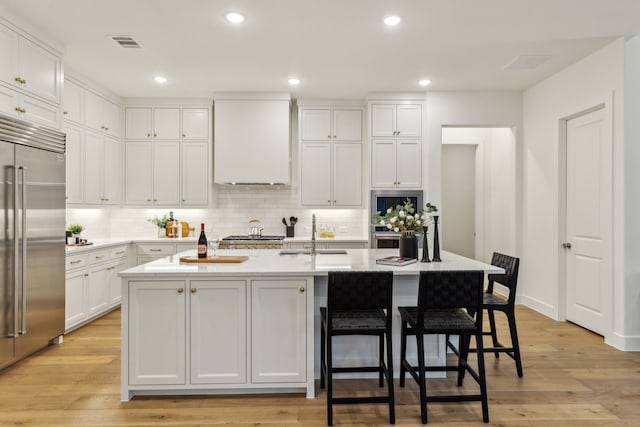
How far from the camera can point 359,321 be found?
8.92 feet

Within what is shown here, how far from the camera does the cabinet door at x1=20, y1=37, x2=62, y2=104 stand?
3.62m

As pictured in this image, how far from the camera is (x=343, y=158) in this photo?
20.2ft

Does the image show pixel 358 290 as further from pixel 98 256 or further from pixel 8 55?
pixel 98 256

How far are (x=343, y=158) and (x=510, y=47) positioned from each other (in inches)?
102

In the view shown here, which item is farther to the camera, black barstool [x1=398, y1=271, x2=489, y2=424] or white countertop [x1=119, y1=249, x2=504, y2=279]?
white countertop [x1=119, y1=249, x2=504, y2=279]

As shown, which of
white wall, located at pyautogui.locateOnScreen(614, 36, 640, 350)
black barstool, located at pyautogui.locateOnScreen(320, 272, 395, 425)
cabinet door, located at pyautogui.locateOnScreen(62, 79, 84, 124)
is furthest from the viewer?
cabinet door, located at pyautogui.locateOnScreen(62, 79, 84, 124)

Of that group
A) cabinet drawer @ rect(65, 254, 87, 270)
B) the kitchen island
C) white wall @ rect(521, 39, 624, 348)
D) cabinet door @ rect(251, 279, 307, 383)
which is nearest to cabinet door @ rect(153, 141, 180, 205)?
cabinet drawer @ rect(65, 254, 87, 270)

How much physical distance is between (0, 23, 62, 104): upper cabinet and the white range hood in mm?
2154

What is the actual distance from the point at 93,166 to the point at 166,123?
1.21m

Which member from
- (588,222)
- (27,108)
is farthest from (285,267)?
(588,222)

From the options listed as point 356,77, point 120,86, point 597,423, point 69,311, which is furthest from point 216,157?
point 597,423

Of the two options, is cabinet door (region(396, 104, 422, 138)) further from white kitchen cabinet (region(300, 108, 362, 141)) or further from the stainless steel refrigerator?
the stainless steel refrigerator

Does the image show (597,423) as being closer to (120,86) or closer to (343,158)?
(343,158)

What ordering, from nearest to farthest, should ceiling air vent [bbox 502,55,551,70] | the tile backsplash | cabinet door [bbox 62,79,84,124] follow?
ceiling air vent [bbox 502,55,551,70], cabinet door [bbox 62,79,84,124], the tile backsplash
